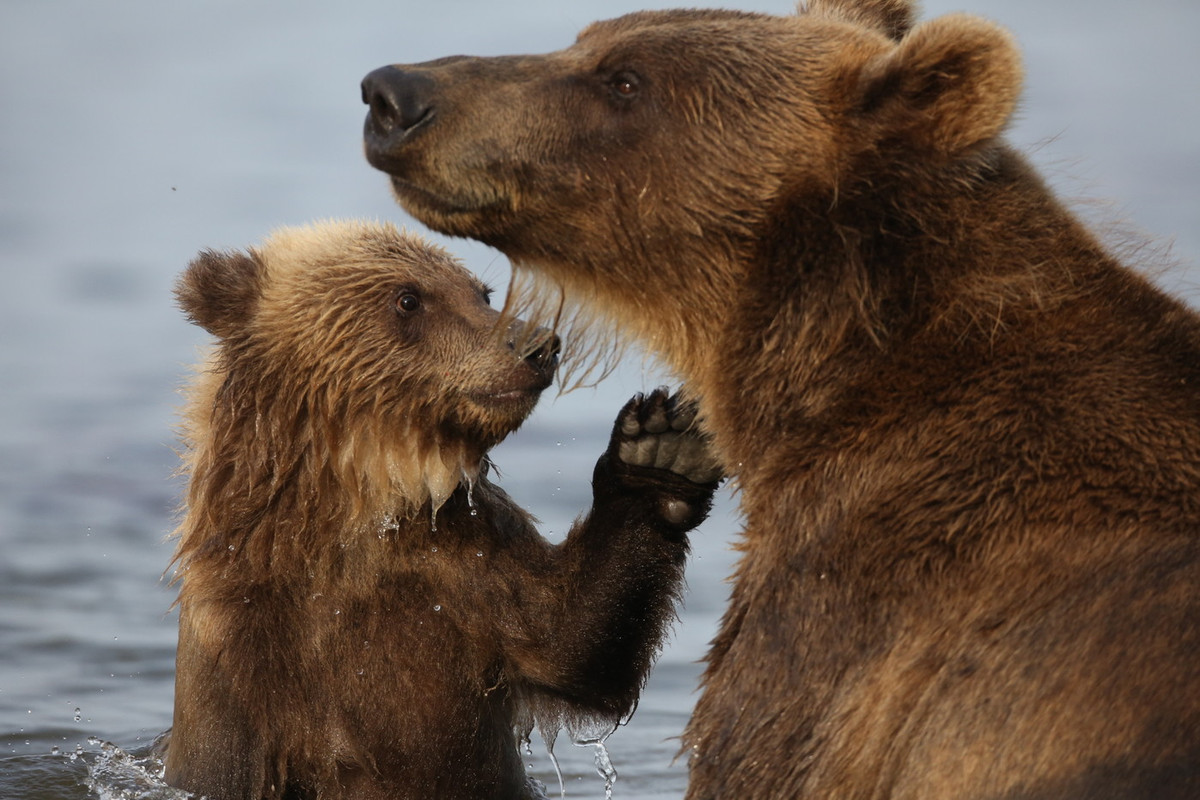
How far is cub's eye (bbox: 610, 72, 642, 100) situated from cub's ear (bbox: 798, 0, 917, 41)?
0.85 meters

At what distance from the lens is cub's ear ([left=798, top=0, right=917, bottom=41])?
17.4 feet

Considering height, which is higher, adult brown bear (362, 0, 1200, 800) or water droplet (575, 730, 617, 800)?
adult brown bear (362, 0, 1200, 800)

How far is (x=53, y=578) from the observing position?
37.0 ft

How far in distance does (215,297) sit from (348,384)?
0.74m

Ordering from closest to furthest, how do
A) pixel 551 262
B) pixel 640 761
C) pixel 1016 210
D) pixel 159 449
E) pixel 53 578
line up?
pixel 1016 210 < pixel 551 262 < pixel 640 761 < pixel 53 578 < pixel 159 449

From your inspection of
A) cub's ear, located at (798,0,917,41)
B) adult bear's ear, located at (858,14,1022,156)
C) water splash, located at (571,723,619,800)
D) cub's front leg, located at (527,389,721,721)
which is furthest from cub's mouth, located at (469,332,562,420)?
adult bear's ear, located at (858,14,1022,156)

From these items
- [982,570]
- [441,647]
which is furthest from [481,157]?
[441,647]

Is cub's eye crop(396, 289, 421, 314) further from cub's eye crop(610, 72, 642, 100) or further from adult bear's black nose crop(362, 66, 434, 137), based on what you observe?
cub's eye crop(610, 72, 642, 100)

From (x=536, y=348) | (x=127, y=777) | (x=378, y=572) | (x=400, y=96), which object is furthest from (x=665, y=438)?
(x=127, y=777)

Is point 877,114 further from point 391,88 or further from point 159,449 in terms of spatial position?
point 159,449

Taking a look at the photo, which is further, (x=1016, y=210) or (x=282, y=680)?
(x=282, y=680)

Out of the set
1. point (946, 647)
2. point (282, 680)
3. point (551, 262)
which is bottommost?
point (282, 680)

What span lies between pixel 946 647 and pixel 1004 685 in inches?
8.1

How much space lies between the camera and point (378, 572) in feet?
22.3
